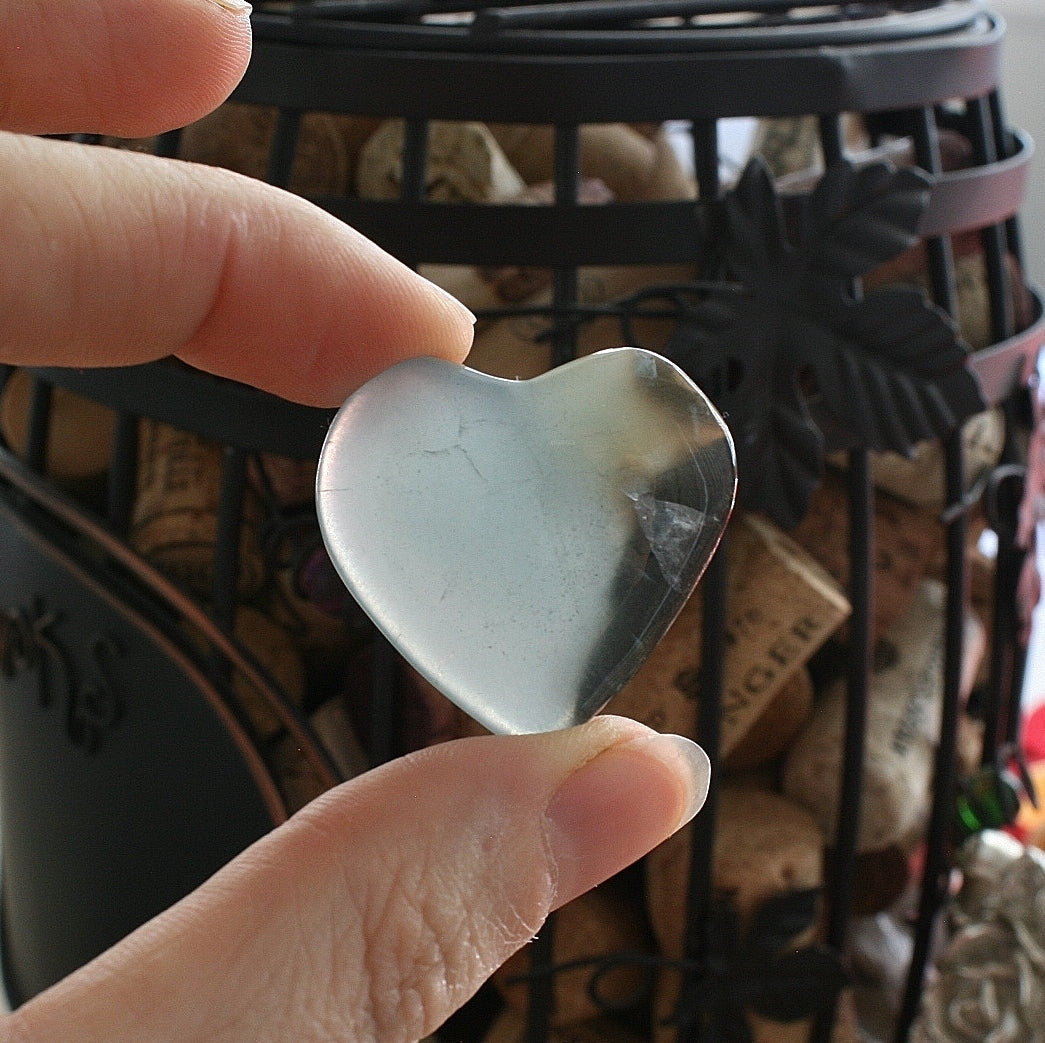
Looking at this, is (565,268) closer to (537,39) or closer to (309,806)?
(537,39)

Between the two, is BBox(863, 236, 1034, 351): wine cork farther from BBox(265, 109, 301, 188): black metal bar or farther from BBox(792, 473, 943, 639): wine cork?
BBox(265, 109, 301, 188): black metal bar

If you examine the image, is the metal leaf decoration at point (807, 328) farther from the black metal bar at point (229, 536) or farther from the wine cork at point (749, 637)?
the black metal bar at point (229, 536)

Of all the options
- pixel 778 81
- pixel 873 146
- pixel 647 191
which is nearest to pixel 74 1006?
pixel 778 81

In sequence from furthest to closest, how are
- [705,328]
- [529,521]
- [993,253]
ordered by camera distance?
1. [993,253]
2. [705,328]
3. [529,521]

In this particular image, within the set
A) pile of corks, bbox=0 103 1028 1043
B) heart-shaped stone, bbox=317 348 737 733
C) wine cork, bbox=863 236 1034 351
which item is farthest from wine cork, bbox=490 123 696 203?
heart-shaped stone, bbox=317 348 737 733

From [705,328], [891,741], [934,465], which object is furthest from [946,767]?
[705,328]

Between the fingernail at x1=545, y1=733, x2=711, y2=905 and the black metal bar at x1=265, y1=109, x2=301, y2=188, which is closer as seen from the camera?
the fingernail at x1=545, y1=733, x2=711, y2=905

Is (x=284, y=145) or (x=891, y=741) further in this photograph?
(x=891, y=741)
